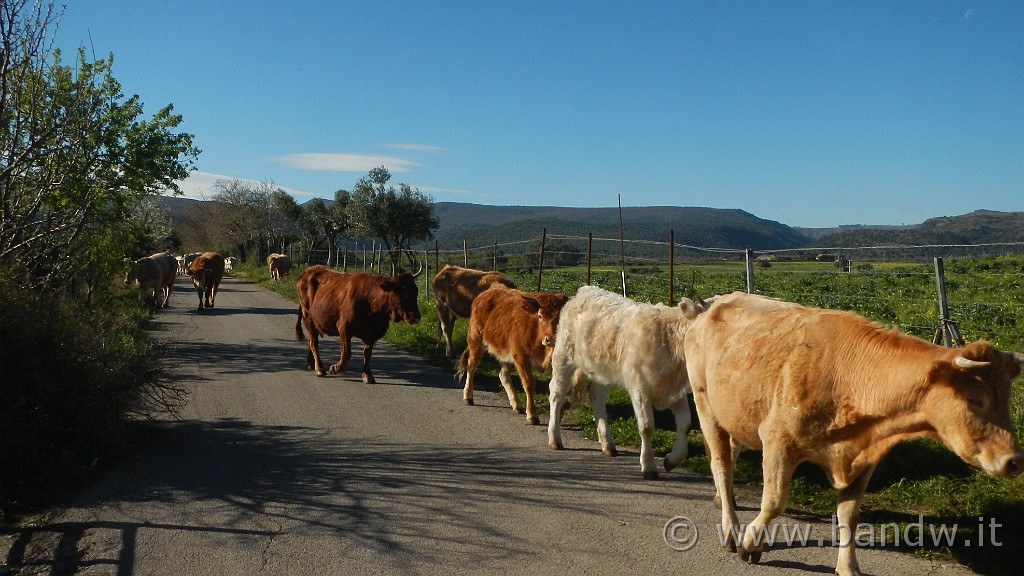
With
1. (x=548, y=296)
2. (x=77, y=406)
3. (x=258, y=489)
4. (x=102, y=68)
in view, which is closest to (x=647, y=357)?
(x=548, y=296)

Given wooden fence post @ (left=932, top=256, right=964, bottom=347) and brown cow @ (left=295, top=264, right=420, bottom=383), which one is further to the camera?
brown cow @ (left=295, top=264, right=420, bottom=383)

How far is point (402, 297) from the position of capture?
40.4 feet

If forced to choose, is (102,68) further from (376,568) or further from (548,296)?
(376,568)

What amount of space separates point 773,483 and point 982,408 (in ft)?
4.18

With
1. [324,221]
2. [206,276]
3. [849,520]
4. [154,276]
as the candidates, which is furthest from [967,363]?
[324,221]

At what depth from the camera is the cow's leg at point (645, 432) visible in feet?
21.9

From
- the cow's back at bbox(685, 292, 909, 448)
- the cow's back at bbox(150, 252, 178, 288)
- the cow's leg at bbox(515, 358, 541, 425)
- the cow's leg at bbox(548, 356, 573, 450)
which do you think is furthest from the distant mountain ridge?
the cow's back at bbox(685, 292, 909, 448)

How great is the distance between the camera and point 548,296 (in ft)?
29.3

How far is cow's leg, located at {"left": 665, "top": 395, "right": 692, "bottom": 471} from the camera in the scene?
22.2ft

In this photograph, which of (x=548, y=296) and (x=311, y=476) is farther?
(x=548, y=296)

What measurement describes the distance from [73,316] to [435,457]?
390 centimetres

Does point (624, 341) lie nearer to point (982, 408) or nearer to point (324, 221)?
point (982, 408)

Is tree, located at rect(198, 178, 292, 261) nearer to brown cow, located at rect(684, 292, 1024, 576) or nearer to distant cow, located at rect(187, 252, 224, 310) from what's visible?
distant cow, located at rect(187, 252, 224, 310)

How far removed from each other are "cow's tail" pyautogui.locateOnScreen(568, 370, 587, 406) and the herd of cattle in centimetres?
2
